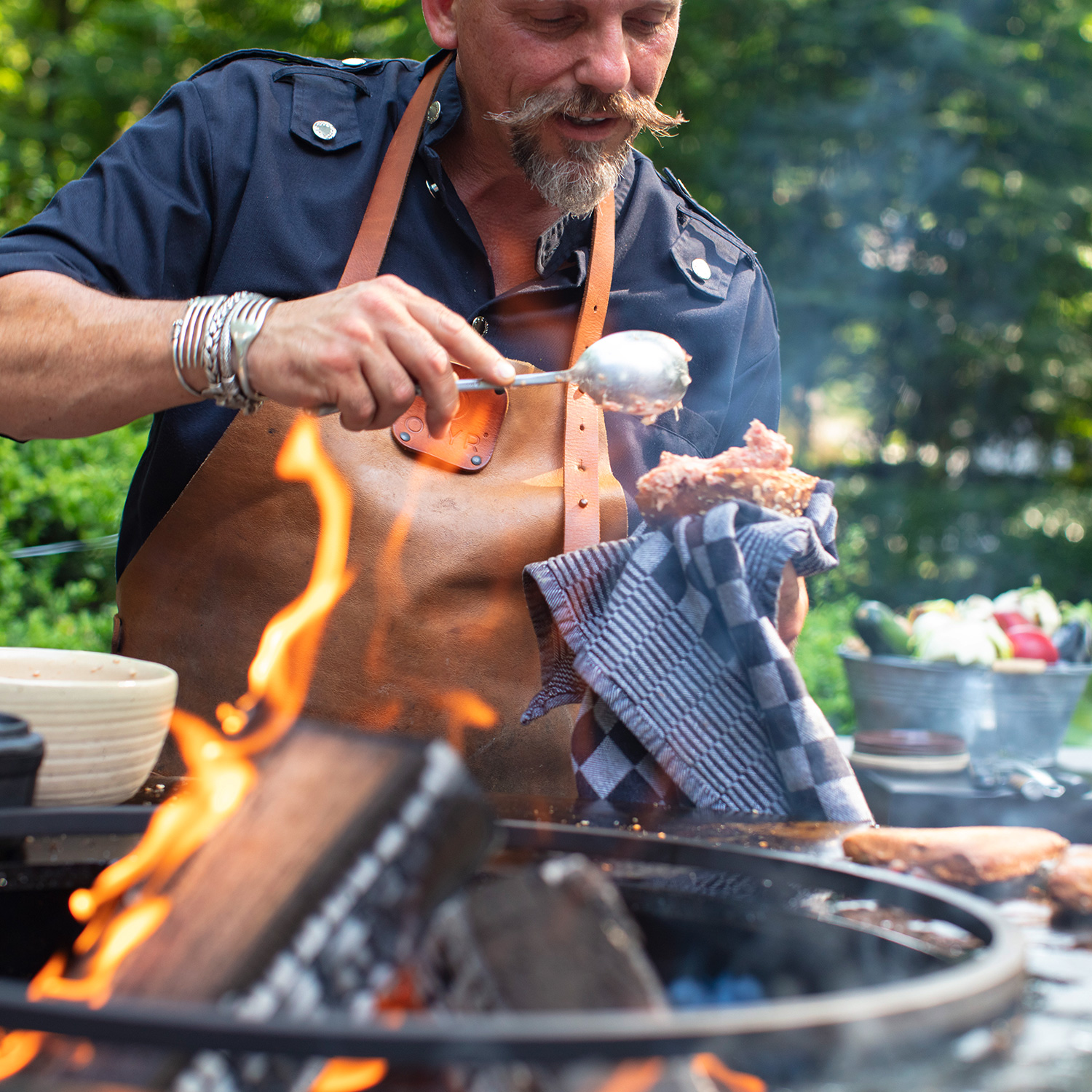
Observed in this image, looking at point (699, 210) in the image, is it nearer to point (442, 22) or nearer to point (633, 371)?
point (442, 22)

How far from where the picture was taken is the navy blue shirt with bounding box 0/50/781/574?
188 cm

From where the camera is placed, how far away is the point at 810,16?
8.36 metres

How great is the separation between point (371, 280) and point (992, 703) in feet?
6.38

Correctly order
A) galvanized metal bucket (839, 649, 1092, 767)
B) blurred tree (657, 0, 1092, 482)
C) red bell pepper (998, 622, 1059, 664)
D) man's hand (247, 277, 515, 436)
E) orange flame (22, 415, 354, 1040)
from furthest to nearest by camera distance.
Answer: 1. blurred tree (657, 0, 1092, 482)
2. red bell pepper (998, 622, 1059, 664)
3. galvanized metal bucket (839, 649, 1092, 767)
4. man's hand (247, 277, 515, 436)
5. orange flame (22, 415, 354, 1040)

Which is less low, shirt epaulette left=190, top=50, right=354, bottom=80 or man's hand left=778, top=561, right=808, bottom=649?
shirt epaulette left=190, top=50, right=354, bottom=80

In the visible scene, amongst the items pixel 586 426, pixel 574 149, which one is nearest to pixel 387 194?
pixel 574 149

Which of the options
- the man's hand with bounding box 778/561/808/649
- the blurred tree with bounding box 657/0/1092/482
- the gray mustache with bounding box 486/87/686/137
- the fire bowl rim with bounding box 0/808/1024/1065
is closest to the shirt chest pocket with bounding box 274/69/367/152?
the gray mustache with bounding box 486/87/686/137

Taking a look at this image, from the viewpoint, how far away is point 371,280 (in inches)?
65.4

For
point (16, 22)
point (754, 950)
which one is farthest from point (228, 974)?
point (16, 22)

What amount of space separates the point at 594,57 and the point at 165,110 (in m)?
0.80

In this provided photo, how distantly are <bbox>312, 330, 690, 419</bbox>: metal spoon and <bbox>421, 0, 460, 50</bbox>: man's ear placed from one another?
0.84m

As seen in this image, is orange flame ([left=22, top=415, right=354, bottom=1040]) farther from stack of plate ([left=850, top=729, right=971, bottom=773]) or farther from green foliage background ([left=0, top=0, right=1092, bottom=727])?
green foliage background ([left=0, top=0, right=1092, bottom=727])

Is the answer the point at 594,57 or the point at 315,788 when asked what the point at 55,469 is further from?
the point at 315,788

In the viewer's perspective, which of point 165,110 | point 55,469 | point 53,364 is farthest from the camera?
point 55,469
